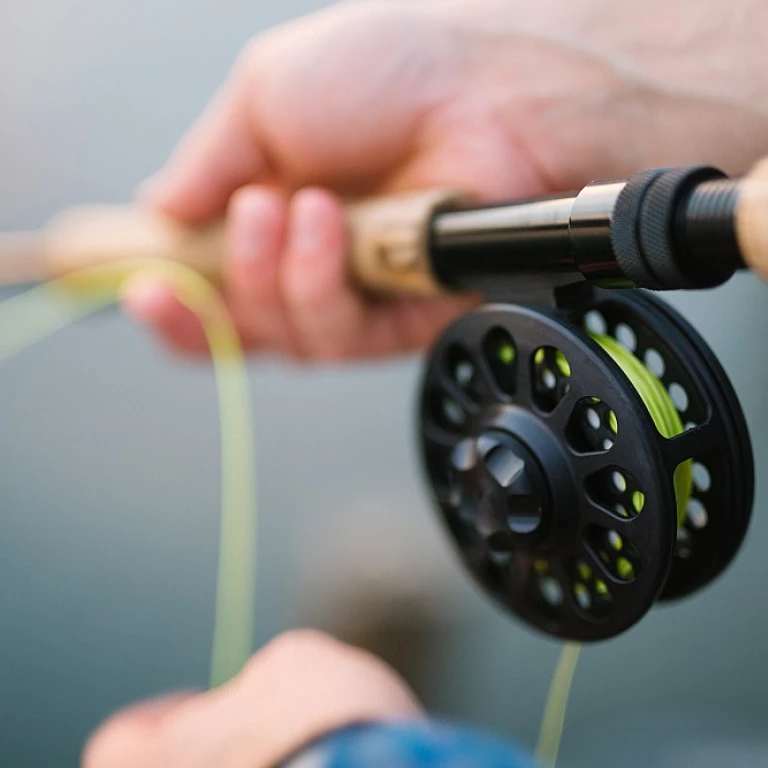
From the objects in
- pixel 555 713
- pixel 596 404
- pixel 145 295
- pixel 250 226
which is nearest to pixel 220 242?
pixel 250 226

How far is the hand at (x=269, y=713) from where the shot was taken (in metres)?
0.61

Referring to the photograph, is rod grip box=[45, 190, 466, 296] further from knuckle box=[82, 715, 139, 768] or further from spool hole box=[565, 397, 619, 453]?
knuckle box=[82, 715, 139, 768]

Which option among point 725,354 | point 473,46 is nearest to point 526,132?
point 473,46

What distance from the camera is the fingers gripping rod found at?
A: 522 millimetres

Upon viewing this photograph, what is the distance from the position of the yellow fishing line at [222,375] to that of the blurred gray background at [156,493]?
0.12ft

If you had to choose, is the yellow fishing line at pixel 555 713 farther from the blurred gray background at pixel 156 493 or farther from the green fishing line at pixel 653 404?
the green fishing line at pixel 653 404

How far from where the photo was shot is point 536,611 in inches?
26.7

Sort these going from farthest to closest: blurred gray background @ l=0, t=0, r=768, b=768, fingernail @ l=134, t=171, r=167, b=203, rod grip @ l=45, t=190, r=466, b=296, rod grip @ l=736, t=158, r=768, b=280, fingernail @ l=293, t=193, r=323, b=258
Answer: blurred gray background @ l=0, t=0, r=768, b=768 < fingernail @ l=134, t=171, r=167, b=203 < fingernail @ l=293, t=193, r=323, b=258 < rod grip @ l=45, t=190, r=466, b=296 < rod grip @ l=736, t=158, r=768, b=280

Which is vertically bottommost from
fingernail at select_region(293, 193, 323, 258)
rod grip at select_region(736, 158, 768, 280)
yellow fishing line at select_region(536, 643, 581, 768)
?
yellow fishing line at select_region(536, 643, 581, 768)

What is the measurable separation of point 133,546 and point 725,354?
101 cm

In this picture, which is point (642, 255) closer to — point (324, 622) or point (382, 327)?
point (382, 327)

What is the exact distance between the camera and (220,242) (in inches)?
43.3

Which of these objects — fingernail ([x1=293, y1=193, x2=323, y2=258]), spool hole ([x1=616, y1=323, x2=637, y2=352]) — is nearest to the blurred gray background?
fingernail ([x1=293, y1=193, x2=323, y2=258])

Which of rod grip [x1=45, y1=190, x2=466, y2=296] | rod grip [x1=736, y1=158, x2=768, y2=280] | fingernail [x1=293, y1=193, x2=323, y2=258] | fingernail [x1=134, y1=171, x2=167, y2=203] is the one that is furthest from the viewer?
fingernail [x1=134, y1=171, x2=167, y2=203]
